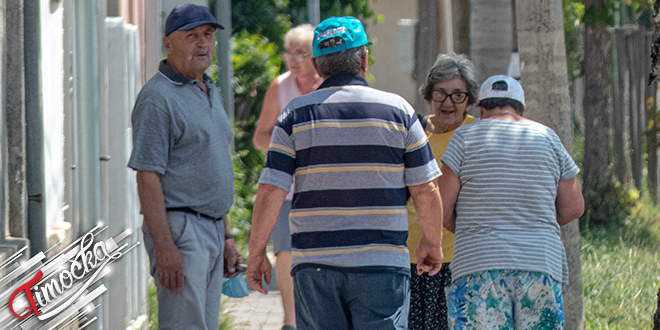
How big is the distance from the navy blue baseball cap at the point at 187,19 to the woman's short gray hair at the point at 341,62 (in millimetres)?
729

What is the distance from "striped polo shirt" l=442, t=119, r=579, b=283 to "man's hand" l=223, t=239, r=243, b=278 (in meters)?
1.10

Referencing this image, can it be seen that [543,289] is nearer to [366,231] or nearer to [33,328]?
[366,231]

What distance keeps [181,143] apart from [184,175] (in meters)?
0.14

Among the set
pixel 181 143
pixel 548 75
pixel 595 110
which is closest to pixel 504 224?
pixel 181 143

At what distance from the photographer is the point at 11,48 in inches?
138

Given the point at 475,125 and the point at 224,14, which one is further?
the point at 224,14

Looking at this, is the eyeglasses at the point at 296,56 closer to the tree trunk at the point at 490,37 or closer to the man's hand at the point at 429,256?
the tree trunk at the point at 490,37

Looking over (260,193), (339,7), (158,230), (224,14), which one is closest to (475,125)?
(260,193)

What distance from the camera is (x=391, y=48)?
1107 inches

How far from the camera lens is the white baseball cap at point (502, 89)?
4.10 m

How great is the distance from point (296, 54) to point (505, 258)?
2.40m

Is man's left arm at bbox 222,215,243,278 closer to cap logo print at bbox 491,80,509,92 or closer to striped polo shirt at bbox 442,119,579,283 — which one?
striped polo shirt at bbox 442,119,579,283

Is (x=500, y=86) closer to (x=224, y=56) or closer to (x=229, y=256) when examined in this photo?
(x=229, y=256)

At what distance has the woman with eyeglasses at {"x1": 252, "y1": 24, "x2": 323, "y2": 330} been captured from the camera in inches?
223
